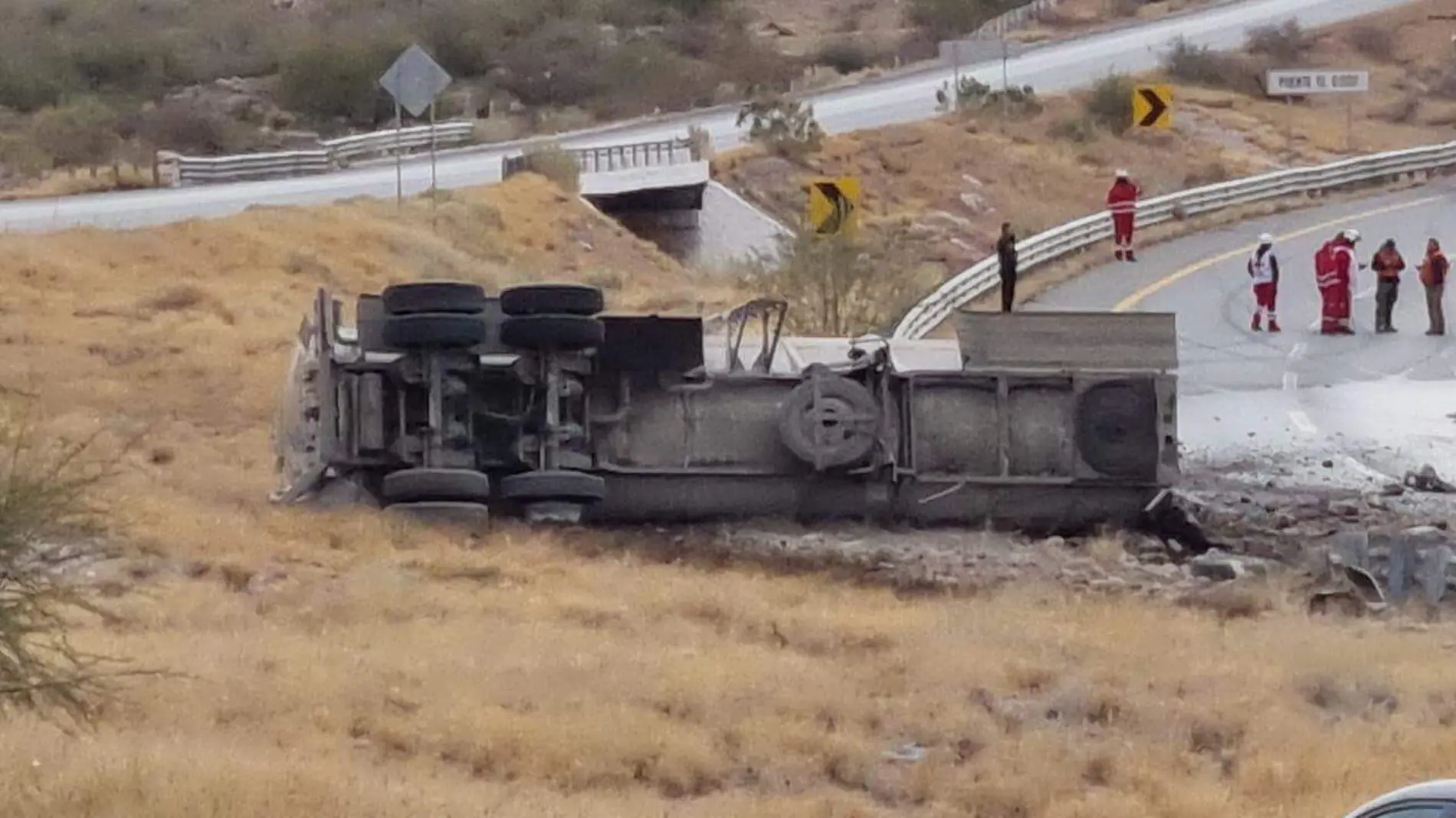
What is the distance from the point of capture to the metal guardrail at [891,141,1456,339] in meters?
29.9

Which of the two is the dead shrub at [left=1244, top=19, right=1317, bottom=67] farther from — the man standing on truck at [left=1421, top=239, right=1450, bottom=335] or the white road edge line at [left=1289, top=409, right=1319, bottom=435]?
the white road edge line at [left=1289, top=409, right=1319, bottom=435]

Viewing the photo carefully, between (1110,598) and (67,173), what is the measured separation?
33.4 m

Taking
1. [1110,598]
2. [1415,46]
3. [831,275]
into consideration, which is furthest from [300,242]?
[1415,46]

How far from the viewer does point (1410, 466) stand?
845 inches

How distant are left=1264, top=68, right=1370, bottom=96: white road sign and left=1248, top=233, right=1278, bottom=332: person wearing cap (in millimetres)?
22453

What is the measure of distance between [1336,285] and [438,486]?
14924mm

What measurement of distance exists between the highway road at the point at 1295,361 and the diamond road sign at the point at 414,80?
7.67m

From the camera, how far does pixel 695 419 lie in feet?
59.8

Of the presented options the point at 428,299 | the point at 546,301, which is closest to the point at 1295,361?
the point at 546,301

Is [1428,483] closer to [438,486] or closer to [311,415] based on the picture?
[438,486]

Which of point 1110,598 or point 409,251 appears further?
point 409,251

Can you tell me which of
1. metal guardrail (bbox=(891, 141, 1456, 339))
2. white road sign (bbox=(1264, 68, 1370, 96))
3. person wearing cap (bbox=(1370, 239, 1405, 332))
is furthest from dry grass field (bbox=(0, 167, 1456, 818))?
white road sign (bbox=(1264, 68, 1370, 96))

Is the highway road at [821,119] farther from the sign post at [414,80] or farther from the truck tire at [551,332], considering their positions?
the truck tire at [551,332]

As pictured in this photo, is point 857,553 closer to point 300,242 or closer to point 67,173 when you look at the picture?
point 300,242
